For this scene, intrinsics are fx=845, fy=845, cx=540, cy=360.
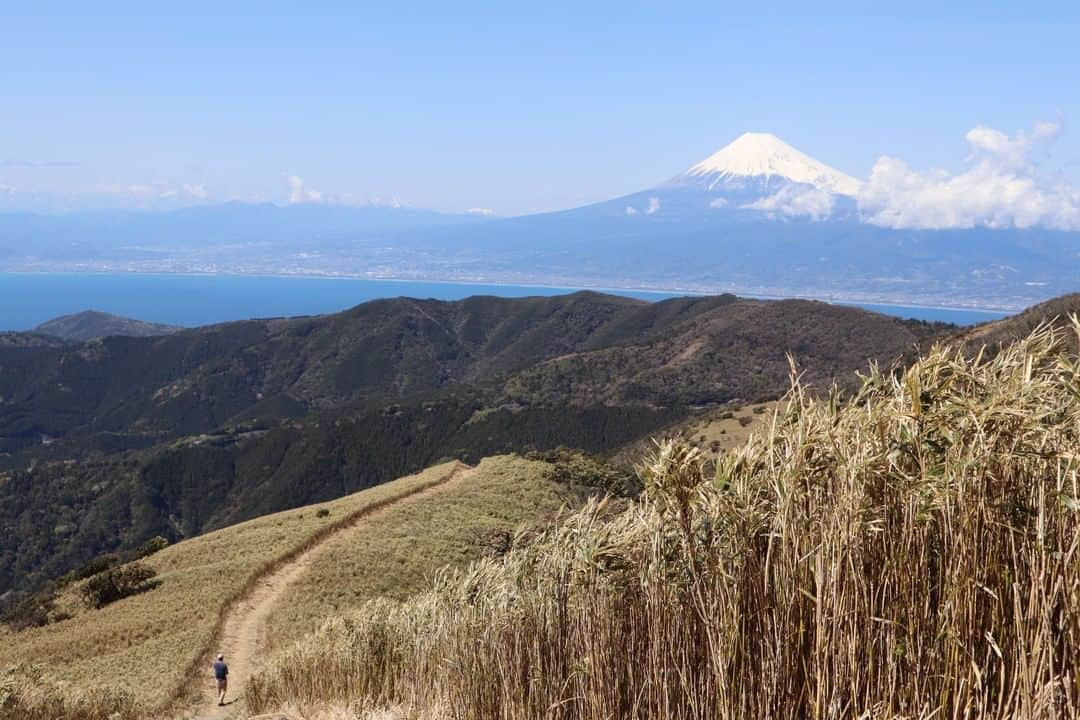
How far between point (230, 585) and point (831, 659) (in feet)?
80.5

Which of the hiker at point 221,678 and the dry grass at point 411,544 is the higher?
the hiker at point 221,678

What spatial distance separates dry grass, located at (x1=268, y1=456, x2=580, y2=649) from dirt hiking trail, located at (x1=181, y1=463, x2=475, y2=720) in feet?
1.09

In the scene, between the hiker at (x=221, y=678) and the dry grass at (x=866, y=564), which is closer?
the dry grass at (x=866, y=564)

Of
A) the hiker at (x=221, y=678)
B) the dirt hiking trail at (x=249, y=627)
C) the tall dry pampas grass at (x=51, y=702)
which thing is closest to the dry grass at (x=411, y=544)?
the dirt hiking trail at (x=249, y=627)

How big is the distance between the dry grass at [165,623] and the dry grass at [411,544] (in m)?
1.75

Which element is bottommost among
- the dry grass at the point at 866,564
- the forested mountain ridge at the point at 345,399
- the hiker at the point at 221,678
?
the forested mountain ridge at the point at 345,399

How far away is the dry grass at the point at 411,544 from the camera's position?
2350 centimetres

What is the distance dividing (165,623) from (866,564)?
76.9 feet

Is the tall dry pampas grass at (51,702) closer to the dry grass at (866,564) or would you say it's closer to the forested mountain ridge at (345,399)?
the dry grass at (866,564)

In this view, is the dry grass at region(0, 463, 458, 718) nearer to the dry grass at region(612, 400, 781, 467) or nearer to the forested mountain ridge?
the dry grass at region(612, 400, 781, 467)

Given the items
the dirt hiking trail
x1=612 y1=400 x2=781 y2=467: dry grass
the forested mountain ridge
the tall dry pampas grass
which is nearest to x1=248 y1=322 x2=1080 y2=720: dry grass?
the tall dry pampas grass

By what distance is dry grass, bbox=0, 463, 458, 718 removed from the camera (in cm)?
1883

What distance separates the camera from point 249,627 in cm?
2234

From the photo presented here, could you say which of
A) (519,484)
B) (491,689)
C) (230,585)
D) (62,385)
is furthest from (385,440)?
(62,385)
